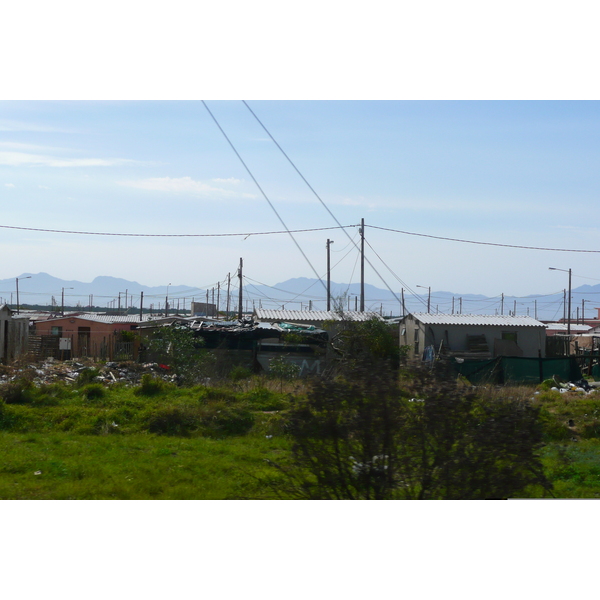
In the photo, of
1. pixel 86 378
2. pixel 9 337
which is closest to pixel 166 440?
pixel 86 378

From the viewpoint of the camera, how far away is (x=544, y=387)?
55.1ft

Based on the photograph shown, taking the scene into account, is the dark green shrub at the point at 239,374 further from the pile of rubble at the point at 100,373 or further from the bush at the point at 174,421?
the bush at the point at 174,421

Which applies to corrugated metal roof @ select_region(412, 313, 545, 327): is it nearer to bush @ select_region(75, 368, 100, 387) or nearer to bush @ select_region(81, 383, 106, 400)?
bush @ select_region(75, 368, 100, 387)

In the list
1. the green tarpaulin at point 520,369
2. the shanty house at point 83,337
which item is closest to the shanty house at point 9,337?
the shanty house at point 83,337

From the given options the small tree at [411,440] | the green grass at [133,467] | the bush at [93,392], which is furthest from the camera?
the bush at [93,392]

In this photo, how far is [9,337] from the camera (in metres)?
24.3

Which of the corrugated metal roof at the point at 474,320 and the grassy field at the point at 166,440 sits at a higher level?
the corrugated metal roof at the point at 474,320

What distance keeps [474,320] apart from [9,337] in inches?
786

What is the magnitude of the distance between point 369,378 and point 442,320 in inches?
924

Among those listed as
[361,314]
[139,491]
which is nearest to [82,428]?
[139,491]

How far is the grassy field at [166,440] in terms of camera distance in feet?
23.0

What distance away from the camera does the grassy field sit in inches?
276

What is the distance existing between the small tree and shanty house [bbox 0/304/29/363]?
2148cm

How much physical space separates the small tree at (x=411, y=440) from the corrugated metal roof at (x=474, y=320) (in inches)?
897
